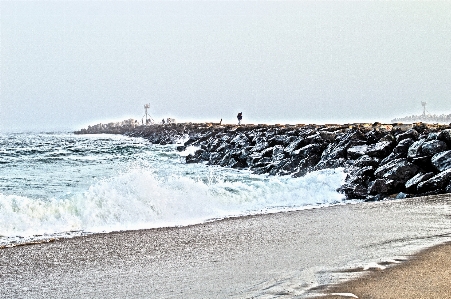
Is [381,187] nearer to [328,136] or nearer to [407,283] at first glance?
[328,136]

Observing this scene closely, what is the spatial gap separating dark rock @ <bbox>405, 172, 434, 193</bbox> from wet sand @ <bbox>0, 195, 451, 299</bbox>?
3103 millimetres

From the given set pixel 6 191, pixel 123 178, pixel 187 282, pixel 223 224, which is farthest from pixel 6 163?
pixel 187 282

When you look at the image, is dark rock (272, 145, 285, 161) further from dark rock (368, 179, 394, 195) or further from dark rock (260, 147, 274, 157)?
dark rock (368, 179, 394, 195)

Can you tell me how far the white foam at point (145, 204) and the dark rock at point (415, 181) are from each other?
5.04 feet

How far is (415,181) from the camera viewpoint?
1114cm

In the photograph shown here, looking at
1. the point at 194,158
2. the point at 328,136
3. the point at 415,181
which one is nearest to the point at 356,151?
the point at 328,136

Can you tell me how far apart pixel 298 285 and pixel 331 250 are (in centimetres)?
151

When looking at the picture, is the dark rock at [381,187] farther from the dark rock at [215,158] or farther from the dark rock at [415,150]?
the dark rock at [215,158]

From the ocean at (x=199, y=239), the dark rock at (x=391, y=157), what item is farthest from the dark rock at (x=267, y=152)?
the ocean at (x=199, y=239)

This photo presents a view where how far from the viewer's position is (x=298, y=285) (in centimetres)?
398

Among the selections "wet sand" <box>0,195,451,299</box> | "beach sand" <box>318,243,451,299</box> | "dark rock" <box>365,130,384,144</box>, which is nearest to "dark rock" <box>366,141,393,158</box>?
"dark rock" <box>365,130,384,144</box>

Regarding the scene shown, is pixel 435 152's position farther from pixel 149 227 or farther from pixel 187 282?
pixel 187 282

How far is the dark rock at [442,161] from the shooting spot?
38.0 ft

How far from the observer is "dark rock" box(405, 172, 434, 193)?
11.1 m
